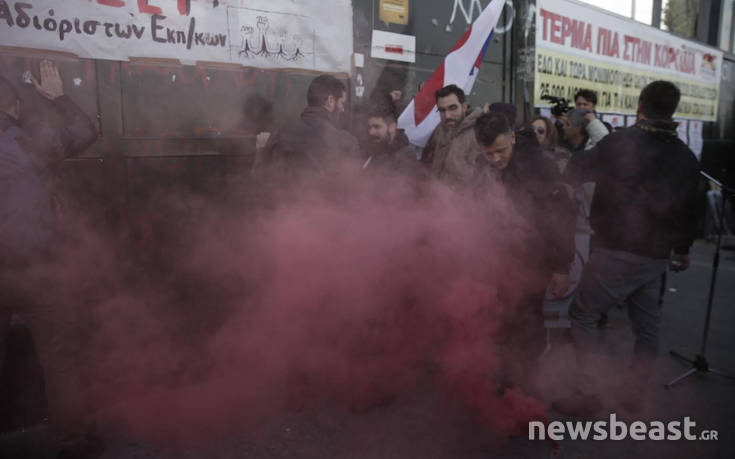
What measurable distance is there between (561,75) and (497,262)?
465 centimetres

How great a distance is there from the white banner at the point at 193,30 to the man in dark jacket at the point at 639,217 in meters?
2.48

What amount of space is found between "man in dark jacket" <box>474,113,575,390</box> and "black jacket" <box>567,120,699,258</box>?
1.23 ft

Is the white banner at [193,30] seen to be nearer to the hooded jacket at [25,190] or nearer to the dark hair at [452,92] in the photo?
the hooded jacket at [25,190]

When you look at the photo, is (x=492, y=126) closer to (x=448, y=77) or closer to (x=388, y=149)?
(x=388, y=149)

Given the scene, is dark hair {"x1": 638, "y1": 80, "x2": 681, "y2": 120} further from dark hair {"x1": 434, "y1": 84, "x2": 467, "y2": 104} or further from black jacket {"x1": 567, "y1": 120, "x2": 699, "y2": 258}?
dark hair {"x1": 434, "y1": 84, "x2": 467, "y2": 104}

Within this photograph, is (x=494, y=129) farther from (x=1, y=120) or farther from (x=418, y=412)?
(x=1, y=120)

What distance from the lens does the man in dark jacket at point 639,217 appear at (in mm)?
2873

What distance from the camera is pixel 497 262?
10.1ft

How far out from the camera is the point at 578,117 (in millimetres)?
4789

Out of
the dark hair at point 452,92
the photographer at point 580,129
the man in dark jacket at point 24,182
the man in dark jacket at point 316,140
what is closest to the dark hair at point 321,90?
the man in dark jacket at point 316,140

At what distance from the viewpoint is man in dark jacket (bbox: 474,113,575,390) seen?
9.13 feet

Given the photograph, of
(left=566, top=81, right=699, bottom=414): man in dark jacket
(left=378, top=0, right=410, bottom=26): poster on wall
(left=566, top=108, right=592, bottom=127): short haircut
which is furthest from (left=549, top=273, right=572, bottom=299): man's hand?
(left=378, top=0, right=410, bottom=26): poster on wall

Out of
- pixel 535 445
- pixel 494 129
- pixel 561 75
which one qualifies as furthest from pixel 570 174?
pixel 561 75

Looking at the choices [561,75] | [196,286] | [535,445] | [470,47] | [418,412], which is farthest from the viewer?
[561,75]
